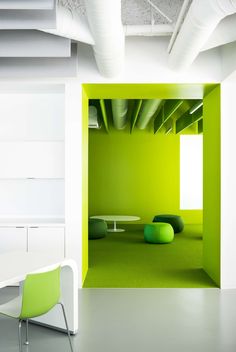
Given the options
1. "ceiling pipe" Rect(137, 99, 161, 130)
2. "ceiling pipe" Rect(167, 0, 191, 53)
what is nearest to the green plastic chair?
"ceiling pipe" Rect(167, 0, 191, 53)

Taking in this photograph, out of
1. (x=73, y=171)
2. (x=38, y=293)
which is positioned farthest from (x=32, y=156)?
(x=38, y=293)

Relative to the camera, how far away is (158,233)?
33.4 ft

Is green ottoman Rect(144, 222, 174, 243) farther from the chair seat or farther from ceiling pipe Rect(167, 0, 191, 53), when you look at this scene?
the chair seat

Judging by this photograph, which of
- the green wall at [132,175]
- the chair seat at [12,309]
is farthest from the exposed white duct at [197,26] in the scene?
the green wall at [132,175]

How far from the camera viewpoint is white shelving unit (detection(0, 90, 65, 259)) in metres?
6.74

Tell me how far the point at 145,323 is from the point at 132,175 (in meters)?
9.60

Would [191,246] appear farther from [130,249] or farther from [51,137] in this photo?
[51,137]

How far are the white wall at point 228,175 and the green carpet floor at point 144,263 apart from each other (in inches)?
23.5

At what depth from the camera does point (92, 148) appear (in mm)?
14180

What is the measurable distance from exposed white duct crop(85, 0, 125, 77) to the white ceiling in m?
0.35

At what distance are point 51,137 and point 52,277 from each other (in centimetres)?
367

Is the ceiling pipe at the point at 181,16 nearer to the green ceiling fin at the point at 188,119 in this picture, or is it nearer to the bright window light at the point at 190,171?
the green ceiling fin at the point at 188,119

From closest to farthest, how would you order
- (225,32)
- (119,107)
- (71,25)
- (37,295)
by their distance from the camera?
(37,295)
(71,25)
(225,32)
(119,107)

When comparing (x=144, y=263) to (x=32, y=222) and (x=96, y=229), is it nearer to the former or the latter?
(x=32, y=222)
